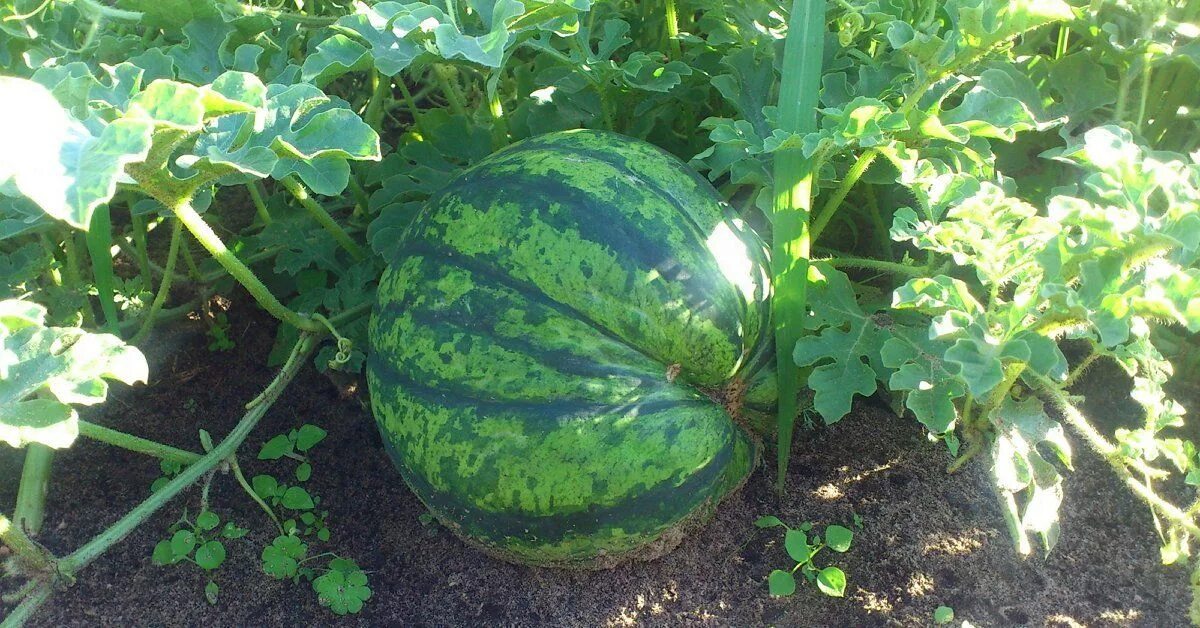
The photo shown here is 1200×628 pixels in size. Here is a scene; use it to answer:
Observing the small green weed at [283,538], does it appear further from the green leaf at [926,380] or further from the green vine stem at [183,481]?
the green leaf at [926,380]

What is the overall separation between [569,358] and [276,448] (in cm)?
85

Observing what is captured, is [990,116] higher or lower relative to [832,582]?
higher

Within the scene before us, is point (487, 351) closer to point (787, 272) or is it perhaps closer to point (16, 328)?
point (787, 272)

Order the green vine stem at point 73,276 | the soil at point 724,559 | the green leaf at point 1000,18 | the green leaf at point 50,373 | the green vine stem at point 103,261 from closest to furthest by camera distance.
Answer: the green leaf at point 50,373, the green leaf at point 1000,18, the soil at point 724,559, the green vine stem at point 103,261, the green vine stem at point 73,276

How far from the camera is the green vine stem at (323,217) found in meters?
2.02

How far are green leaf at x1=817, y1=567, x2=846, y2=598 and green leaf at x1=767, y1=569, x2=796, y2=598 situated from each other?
0.18 feet

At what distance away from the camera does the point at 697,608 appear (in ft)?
6.21

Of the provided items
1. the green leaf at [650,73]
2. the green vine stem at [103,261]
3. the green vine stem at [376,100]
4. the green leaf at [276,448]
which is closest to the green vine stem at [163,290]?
the green vine stem at [103,261]

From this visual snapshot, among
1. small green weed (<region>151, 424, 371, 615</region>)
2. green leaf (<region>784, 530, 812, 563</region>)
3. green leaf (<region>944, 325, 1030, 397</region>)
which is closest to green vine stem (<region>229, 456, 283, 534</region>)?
small green weed (<region>151, 424, 371, 615</region>)

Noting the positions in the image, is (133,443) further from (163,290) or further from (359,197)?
(359,197)

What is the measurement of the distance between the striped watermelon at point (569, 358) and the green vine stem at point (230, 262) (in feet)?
0.85

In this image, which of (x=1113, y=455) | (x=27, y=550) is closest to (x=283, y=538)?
(x=27, y=550)

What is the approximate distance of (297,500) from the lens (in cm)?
210

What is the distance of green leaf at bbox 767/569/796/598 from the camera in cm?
188
